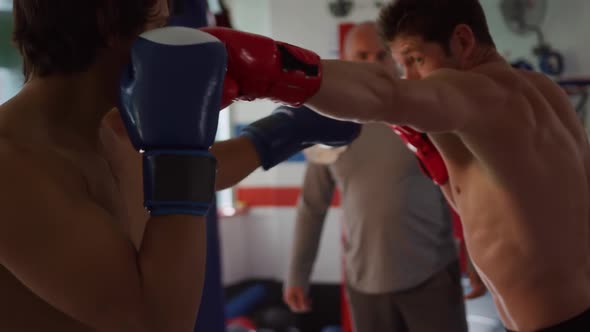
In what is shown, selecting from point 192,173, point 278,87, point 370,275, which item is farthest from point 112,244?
point 370,275

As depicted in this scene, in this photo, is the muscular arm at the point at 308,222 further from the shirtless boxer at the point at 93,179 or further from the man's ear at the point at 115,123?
the shirtless boxer at the point at 93,179

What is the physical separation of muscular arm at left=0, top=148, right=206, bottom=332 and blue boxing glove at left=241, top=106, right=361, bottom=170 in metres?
0.54

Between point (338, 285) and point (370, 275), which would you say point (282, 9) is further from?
point (370, 275)

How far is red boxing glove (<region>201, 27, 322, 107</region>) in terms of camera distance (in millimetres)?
896

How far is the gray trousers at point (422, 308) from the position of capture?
1.83m

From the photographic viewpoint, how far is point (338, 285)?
402 centimetres

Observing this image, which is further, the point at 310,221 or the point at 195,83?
the point at 310,221

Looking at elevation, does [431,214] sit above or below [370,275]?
above

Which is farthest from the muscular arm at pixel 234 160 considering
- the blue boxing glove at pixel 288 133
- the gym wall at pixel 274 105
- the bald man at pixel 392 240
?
the gym wall at pixel 274 105

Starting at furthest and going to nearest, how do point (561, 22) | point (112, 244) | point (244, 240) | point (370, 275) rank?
point (244, 240) < point (561, 22) < point (370, 275) < point (112, 244)

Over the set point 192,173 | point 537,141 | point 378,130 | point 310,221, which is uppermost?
point 192,173

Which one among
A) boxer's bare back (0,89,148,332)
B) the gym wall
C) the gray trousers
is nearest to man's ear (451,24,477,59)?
boxer's bare back (0,89,148,332)

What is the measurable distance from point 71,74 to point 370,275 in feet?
4.45

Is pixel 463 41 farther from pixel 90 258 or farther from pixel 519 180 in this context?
pixel 90 258
